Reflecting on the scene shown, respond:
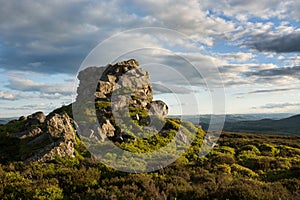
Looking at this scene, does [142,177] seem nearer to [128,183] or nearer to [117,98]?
[128,183]

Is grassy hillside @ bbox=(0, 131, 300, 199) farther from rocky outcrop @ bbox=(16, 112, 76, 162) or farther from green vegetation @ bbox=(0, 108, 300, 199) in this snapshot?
rocky outcrop @ bbox=(16, 112, 76, 162)

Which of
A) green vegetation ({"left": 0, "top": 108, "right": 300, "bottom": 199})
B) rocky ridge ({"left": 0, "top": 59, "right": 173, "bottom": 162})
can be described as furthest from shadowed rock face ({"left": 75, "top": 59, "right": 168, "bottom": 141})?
green vegetation ({"left": 0, "top": 108, "right": 300, "bottom": 199})

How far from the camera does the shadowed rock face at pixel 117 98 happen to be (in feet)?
82.9

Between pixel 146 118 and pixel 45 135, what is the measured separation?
11.1 meters

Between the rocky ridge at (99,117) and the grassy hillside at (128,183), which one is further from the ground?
the rocky ridge at (99,117)

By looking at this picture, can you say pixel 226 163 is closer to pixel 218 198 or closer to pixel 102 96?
pixel 218 198

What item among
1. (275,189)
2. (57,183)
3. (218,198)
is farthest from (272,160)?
(57,183)

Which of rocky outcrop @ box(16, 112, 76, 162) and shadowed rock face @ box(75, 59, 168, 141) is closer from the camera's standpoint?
rocky outcrop @ box(16, 112, 76, 162)

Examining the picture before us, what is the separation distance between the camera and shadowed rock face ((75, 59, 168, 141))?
82.9 ft

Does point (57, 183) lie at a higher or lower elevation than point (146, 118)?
lower

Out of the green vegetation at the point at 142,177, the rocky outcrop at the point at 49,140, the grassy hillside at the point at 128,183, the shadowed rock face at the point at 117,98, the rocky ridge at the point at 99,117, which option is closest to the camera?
the grassy hillside at the point at 128,183

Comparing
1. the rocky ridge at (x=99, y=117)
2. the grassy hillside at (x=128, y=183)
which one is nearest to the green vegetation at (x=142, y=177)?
the grassy hillside at (x=128, y=183)

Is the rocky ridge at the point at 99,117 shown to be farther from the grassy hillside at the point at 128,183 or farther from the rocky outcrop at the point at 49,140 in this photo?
the grassy hillside at the point at 128,183

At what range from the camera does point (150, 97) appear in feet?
123
